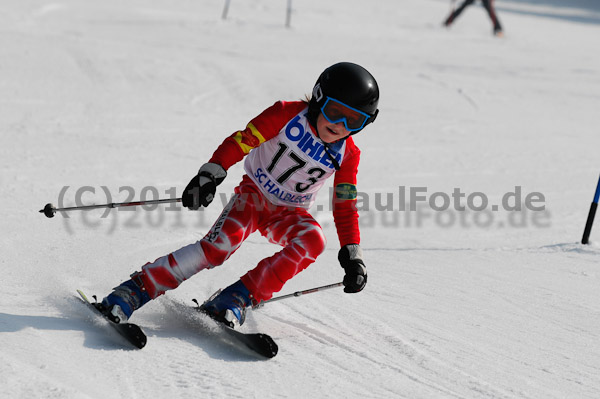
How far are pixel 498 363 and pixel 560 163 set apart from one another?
5767 millimetres

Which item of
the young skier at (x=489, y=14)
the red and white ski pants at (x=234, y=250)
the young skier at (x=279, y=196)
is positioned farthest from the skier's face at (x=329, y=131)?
the young skier at (x=489, y=14)

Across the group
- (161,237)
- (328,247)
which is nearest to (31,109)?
(161,237)

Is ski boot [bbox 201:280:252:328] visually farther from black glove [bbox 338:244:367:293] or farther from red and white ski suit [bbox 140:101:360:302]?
black glove [bbox 338:244:367:293]

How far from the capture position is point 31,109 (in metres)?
8.20

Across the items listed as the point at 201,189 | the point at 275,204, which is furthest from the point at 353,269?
the point at 201,189

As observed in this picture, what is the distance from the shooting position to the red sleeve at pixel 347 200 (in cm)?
367

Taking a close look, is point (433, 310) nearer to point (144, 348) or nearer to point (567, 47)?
point (144, 348)

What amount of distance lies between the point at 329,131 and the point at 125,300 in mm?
1262

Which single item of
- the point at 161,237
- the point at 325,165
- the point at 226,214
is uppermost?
the point at 325,165

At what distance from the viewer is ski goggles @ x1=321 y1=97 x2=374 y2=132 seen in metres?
3.48

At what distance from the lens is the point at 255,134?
3627mm

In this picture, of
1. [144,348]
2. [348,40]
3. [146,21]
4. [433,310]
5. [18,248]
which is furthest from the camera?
[348,40]

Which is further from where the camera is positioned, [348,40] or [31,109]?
[348,40]

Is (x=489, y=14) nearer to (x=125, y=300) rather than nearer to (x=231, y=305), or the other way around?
Result: (x=231, y=305)
